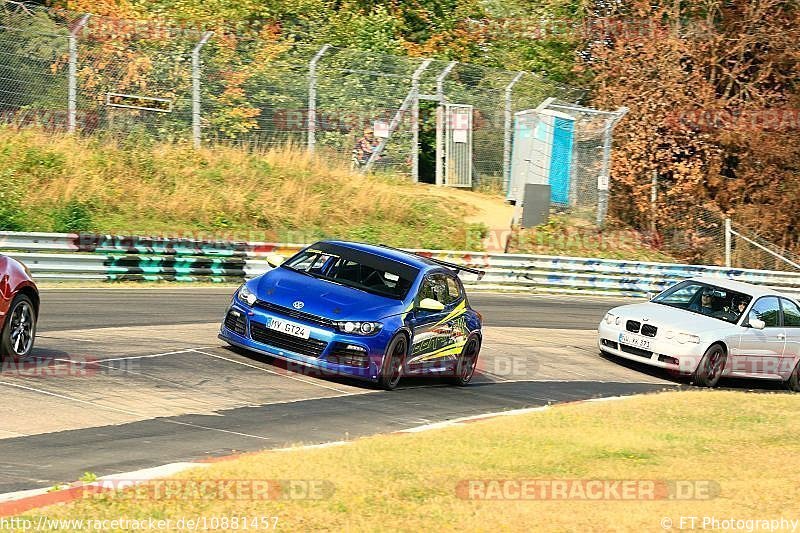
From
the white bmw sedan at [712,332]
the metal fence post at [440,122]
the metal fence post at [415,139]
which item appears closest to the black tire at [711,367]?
the white bmw sedan at [712,332]

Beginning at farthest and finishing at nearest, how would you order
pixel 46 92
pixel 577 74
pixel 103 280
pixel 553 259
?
pixel 577 74 < pixel 553 259 < pixel 46 92 < pixel 103 280

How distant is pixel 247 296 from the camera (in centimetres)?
1346

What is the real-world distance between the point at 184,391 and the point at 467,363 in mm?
4541

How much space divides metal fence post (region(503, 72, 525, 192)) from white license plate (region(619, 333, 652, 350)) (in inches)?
705

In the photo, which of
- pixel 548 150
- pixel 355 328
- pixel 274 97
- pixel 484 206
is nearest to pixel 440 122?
pixel 484 206

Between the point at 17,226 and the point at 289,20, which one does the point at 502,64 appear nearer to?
the point at 289,20

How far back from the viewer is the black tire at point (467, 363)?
48.8 ft

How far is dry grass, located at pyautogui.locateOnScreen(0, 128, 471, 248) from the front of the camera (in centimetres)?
2638

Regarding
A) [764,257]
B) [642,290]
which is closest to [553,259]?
[642,290]

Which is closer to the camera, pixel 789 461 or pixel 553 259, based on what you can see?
pixel 789 461

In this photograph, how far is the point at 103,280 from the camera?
858 inches

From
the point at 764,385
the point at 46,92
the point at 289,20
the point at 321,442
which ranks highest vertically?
the point at 289,20

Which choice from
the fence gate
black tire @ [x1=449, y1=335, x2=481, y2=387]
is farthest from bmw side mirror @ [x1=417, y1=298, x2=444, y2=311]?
the fence gate

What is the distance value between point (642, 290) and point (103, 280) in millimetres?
14553
